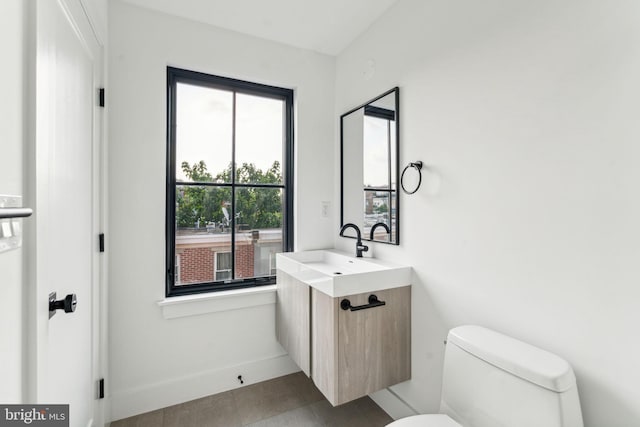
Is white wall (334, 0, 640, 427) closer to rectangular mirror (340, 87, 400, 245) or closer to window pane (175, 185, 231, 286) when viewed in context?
rectangular mirror (340, 87, 400, 245)

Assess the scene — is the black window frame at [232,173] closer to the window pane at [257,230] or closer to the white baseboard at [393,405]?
the window pane at [257,230]

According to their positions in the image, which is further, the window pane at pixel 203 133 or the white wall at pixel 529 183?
the window pane at pixel 203 133

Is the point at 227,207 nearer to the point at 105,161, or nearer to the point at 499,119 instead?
the point at 105,161

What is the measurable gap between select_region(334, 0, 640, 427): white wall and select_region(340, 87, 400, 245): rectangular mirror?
10 centimetres

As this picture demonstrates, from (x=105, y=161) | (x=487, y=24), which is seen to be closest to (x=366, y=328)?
(x=487, y=24)

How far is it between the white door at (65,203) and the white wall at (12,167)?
4 cm

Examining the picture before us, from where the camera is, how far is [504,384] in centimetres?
108

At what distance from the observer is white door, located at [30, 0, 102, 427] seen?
3.00 ft

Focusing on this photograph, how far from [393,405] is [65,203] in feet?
6.59

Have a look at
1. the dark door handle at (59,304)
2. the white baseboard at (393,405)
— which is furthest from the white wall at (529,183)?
the dark door handle at (59,304)

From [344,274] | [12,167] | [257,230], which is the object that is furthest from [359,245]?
[12,167]

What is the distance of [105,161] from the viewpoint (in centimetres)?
174

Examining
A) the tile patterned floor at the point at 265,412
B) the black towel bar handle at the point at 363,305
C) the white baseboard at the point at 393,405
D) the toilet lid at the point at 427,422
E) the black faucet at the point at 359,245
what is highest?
the black faucet at the point at 359,245

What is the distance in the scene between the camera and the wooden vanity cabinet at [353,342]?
5.16ft
